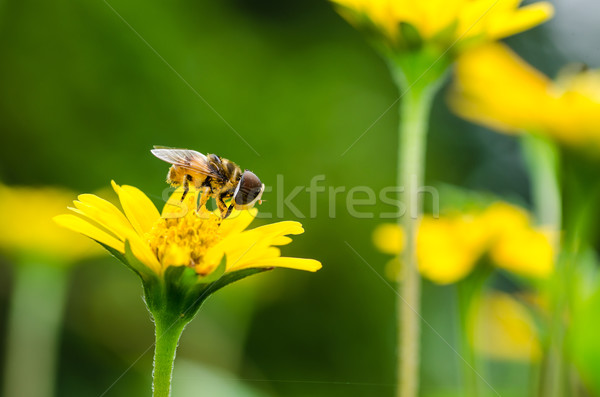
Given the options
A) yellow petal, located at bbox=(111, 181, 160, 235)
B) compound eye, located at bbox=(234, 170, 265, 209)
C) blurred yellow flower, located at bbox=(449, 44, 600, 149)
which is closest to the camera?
yellow petal, located at bbox=(111, 181, 160, 235)

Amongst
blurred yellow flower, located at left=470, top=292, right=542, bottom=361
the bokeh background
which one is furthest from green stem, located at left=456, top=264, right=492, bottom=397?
the bokeh background

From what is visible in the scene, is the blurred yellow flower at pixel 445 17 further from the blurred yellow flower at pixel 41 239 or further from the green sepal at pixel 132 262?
the blurred yellow flower at pixel 41 239

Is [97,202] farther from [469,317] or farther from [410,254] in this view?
[469,317]

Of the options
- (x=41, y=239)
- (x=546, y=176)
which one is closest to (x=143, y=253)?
(x=546, y=176)

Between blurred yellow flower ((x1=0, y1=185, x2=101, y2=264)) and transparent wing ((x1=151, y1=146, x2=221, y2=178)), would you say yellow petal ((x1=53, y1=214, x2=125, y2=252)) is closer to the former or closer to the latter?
transparent wing ((x1=151, y1=146, x2=221, y2=178))

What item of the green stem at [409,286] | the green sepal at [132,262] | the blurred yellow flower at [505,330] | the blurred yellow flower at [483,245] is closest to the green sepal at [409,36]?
the green stem at [409,286]
